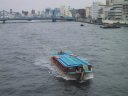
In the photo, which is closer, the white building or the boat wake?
the boat wake

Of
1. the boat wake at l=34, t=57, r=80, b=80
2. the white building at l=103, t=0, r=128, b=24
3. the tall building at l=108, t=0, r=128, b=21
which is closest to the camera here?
the boat wake at l=34, t=57, r=80, b=80

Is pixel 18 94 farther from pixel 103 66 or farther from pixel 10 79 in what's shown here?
pixel 103 66

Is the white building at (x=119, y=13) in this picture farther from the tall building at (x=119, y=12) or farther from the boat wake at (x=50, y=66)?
the boat wake at (x=50, y=66)

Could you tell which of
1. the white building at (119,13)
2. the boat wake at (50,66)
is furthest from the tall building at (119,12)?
the boat wake at (50,66)

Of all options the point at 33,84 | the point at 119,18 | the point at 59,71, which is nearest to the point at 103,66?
the point at 59,71

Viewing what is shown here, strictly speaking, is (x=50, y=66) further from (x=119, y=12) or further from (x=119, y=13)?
(x=119, y=12)

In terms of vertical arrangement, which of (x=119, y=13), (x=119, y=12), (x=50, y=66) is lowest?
(x=50, y=66)

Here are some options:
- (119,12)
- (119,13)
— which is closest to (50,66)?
(119,13)

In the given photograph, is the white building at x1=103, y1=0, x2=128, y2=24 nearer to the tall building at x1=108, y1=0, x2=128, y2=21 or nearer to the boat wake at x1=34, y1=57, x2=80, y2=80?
the tall building at x1=108, y1=0, x2=128, y2=21

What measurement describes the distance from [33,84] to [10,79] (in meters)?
3.08

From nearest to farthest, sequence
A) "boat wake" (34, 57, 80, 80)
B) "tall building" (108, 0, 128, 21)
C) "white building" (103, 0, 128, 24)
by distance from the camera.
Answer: "boat wake" (34, 57, 80, 80) < "white building" (103, 0, 128, 24) < "tall building" (108, 0, 128, 21)

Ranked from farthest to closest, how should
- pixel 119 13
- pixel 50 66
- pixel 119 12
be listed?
1. pixel 119 12
2. pixel 119 13
3. pixel 50 66

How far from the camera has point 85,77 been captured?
Result: 26.5 m

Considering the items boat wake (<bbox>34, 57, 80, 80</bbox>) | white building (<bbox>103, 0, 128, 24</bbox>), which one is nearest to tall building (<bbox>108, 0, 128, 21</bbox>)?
white building (<bbox>103, 0, 128, 24</bbox>)
